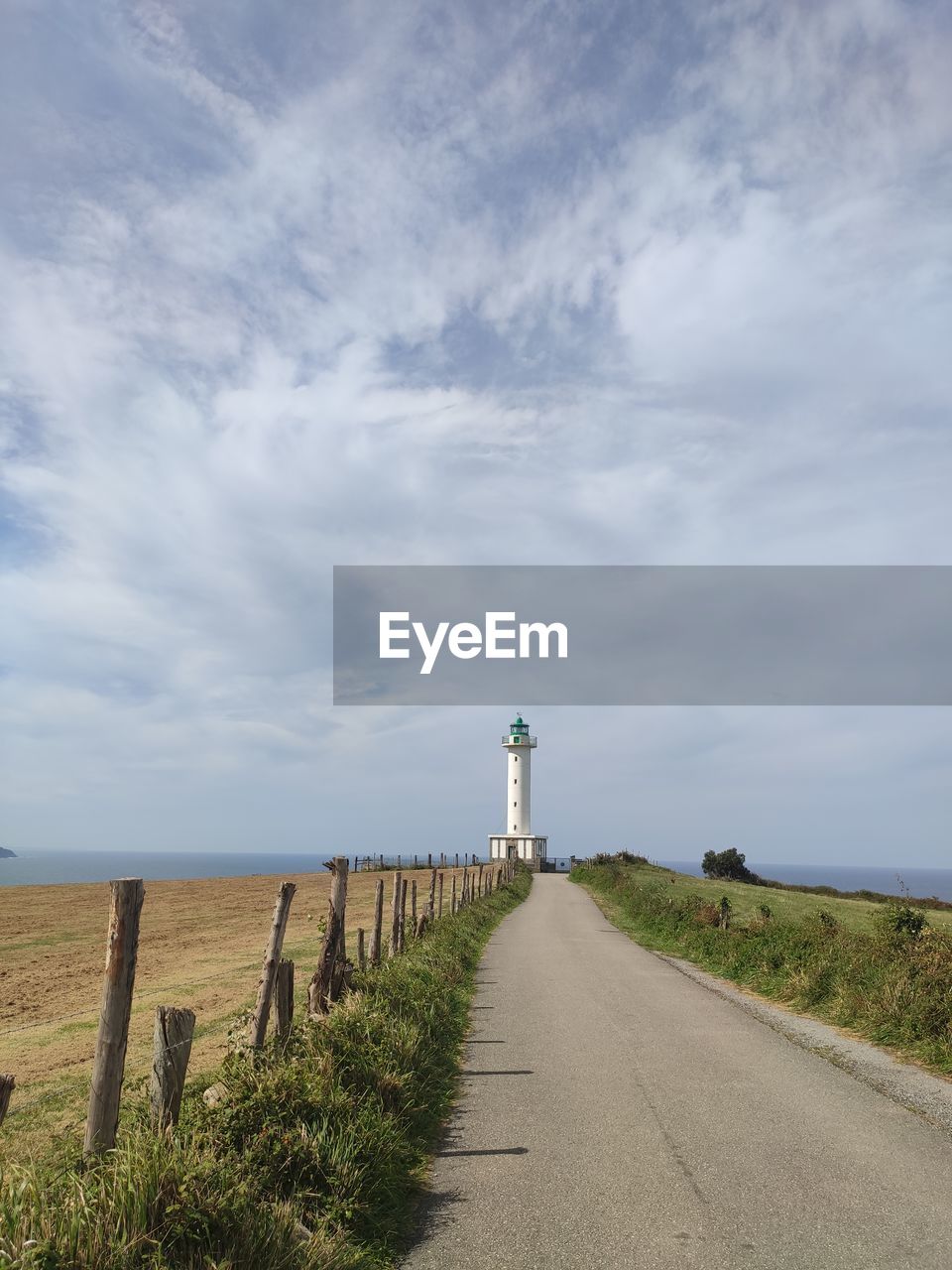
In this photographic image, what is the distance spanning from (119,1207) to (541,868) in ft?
269

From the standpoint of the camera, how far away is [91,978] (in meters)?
19.9

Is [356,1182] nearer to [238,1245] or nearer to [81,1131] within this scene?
[238,1245]

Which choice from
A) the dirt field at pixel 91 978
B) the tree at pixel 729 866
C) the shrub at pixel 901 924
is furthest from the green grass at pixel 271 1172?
the tree at pixel 729 866

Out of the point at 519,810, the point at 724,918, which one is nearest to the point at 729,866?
the point at 519,810

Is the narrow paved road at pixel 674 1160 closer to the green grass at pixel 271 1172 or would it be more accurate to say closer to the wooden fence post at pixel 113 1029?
the green grass at pixel 271 1172

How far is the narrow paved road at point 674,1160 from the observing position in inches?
227

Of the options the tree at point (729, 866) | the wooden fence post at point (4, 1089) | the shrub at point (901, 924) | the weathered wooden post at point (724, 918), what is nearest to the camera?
the wooden fence post at point (4, 1089)

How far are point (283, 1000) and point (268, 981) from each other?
41 cm

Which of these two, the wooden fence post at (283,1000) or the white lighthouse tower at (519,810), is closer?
the wooden fence post at (283,1000)

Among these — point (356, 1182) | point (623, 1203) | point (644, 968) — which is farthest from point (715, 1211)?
point (644, 968)

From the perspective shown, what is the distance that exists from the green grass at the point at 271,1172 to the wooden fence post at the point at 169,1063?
0.15m

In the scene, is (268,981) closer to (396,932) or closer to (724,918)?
(396,932)

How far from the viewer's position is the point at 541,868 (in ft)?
275

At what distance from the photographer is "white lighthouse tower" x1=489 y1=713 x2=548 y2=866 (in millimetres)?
83875
